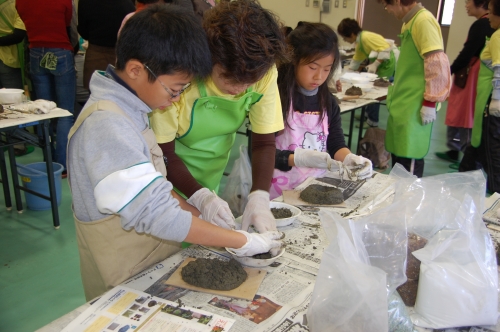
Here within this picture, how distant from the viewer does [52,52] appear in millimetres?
3715

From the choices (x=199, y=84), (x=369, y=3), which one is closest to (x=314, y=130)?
(x=199, y=84)

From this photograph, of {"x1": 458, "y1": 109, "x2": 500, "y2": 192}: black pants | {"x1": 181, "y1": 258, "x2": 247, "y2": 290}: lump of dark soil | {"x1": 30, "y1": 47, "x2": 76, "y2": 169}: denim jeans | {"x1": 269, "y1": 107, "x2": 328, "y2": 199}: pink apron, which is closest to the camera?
{"x1": 181, "y1": 258, "x2": 247, "y2": 290}: lump of dark soil

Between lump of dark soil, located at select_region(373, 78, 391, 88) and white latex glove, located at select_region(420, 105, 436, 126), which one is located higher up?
white latex glove, located at select_region(420, 105, 436, 126)

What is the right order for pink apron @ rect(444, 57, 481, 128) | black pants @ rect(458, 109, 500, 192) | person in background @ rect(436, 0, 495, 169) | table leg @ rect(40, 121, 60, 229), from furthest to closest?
pink apron @ rect(444, 57, 481, 128)
person in background @ rect(436, 0, 495, 169)
black pants @ rect(458, 109, 500, 192)
table leg @ rect(40, 121, 60, 229)

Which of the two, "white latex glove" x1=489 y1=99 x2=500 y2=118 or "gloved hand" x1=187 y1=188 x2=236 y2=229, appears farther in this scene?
"white latex glove" x1=489 y1=99 x2=500 y2=118

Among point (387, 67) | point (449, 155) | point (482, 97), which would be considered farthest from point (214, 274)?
point (387, 67)

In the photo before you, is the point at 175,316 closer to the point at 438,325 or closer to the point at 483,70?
the point at 438,325

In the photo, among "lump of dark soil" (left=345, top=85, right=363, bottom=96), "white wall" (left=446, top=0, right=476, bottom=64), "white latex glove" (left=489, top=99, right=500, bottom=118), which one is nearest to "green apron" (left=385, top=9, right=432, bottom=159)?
"white latex glove" (left=489, top=99, right=500, bottom=118)

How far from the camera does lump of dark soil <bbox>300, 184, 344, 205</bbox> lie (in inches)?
68.9

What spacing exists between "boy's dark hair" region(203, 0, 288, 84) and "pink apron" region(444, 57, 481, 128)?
11.9 feet

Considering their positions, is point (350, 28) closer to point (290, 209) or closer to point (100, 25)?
point (100, 25)

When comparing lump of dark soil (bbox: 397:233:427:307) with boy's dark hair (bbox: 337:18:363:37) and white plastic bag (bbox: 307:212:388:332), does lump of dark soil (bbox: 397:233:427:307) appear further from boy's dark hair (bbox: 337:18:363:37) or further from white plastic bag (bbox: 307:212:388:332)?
boy's dark hair (bbox: 337:18:363:37)

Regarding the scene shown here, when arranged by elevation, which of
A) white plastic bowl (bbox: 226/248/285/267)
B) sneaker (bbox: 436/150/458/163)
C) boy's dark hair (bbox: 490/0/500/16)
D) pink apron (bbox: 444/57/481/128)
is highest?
boy's dark hair (bbox: 490/0/500/16)

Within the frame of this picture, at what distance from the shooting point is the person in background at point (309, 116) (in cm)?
189
